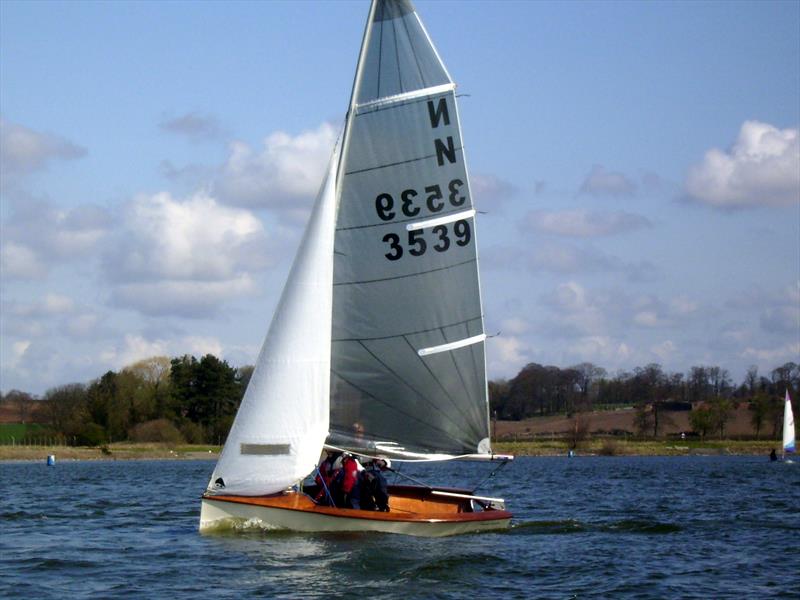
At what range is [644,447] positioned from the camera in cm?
10762

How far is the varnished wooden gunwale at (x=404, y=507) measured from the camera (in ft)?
69.6

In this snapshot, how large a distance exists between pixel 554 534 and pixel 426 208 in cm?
749

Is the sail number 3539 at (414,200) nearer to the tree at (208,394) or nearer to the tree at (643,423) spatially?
the tree at (208,394)

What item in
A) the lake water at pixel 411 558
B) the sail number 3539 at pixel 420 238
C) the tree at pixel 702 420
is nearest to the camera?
the lake water at pixel 411 558

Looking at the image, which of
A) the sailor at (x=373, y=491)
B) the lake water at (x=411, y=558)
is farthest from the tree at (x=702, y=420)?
the sailor at (x=373, y=491)

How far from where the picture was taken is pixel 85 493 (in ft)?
133

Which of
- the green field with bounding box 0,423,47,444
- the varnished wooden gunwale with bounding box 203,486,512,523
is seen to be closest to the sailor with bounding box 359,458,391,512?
the varnished wooden gunwale with bounding box 203,486,512,523

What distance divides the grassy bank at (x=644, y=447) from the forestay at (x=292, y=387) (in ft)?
268

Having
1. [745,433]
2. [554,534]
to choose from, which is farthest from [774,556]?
[745,433]

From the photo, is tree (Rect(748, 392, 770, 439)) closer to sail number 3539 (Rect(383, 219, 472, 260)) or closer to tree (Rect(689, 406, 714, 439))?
tree (Rect(689, 406, 714, 439))

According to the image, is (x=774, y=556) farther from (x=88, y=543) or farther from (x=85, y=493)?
(x=85, y=493)

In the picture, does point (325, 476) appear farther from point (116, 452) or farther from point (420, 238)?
point (116, 452)

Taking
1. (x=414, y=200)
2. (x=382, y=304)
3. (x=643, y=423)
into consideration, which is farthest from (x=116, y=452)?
(x=414, y=200)

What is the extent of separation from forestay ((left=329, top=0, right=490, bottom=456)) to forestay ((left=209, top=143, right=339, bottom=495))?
0.33 meters
